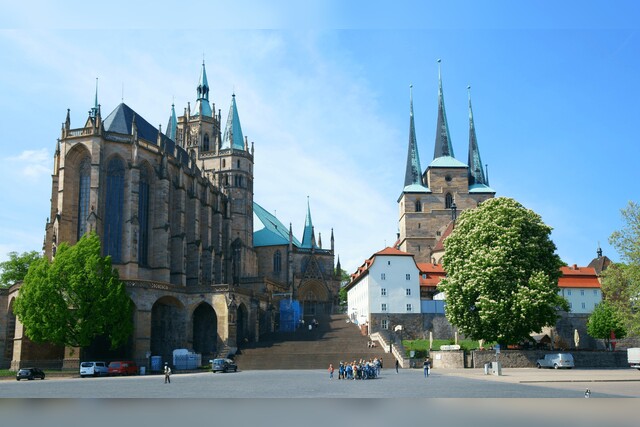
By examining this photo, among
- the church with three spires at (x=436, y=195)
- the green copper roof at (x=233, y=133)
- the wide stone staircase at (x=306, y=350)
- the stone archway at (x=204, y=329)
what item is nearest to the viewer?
the wide stone staircase at (x=306, y=350)

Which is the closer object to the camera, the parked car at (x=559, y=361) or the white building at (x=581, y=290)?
the parked car at (x=559, y=361)

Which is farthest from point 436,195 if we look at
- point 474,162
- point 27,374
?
point 27,374

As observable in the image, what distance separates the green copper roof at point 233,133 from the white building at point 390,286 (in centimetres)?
3158

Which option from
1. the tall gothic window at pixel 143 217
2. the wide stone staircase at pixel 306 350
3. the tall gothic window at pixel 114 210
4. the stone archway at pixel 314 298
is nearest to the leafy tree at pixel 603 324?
the wide stone staircase at pixel 306 350

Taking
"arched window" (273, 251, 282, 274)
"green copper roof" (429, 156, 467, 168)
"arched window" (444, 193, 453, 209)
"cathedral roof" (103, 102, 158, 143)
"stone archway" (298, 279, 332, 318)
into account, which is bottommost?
"stone archway" (298, 279, 332, 318)

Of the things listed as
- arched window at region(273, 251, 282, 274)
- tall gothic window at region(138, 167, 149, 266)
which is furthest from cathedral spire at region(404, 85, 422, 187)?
tall gothic window at region(138, 167, 149, 266)

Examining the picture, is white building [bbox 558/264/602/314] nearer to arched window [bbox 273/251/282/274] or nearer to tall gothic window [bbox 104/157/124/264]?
arched window [bbox 273/251/282/274]

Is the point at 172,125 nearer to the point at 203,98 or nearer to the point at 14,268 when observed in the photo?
the point at 203,98

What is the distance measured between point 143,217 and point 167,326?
10.6m

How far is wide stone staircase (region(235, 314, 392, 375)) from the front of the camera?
52906mm

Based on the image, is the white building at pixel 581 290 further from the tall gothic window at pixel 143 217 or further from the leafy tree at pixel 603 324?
the tall gothic window at pixel 143 217

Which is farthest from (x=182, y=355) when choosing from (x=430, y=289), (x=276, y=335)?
(x=430, y=289)

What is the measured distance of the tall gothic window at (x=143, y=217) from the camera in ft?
201

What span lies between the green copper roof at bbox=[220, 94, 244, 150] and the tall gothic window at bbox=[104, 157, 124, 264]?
32833mm
